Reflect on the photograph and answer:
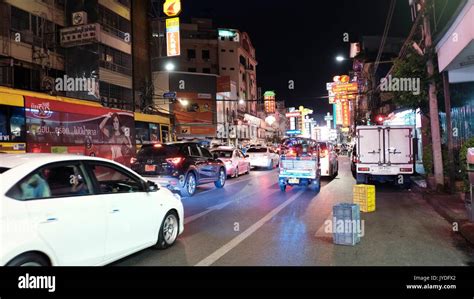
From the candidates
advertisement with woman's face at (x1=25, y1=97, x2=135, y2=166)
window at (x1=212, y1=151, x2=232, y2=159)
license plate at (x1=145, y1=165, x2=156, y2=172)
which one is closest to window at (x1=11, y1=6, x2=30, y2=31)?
advertisement with woman's face at (x1=25, y1=97, x2=135, y2=166)

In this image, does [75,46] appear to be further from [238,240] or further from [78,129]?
[238,240]

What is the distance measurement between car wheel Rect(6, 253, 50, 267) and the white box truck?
13395 millimetres

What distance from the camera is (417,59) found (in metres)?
14.4

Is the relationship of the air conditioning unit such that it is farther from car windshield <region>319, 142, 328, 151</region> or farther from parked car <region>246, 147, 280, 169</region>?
car windshield <region>319, 142, 328, 151</region>

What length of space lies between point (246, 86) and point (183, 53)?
1626 centimetres

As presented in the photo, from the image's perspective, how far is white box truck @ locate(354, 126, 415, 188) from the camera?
1518 cm

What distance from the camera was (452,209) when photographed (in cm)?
1006

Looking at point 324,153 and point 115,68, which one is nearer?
point 324,153

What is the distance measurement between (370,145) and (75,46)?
24480mm

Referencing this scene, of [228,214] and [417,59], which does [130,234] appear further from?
[417,59]

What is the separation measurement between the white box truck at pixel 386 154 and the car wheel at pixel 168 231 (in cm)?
1052

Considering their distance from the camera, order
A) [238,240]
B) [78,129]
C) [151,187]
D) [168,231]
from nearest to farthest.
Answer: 1. [151,187]
2. [168,231]
3. [238,240]
4. [78,129]

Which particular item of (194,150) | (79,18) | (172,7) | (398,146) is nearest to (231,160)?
(194,150)

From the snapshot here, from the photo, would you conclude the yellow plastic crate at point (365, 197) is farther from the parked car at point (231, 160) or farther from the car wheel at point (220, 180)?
the parked car at point (231, 160)
